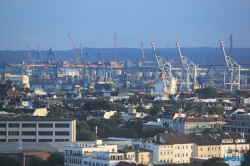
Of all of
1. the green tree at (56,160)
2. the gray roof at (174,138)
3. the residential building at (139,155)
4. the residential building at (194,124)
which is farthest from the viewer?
the residential building at (194,124)

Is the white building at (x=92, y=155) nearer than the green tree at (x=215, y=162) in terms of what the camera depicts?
Yes

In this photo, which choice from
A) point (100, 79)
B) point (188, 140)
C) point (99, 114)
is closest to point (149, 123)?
point (99, 114)

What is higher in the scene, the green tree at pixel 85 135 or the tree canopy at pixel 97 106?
the green tree at pixel 85 135

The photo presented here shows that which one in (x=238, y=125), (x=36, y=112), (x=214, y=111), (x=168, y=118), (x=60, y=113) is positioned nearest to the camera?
(x=238, y=125)

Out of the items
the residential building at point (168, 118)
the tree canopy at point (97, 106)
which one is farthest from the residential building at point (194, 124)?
A: the tree canopy at point (97, 106)

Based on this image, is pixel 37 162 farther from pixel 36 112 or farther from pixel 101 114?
pixel 101 114

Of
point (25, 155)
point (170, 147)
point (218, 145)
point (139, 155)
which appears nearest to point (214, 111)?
point (218, 145)

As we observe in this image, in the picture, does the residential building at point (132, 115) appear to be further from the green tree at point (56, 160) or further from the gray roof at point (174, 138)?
the green tree at point (56, 160)

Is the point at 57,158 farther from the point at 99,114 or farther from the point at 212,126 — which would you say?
the point at 99,114

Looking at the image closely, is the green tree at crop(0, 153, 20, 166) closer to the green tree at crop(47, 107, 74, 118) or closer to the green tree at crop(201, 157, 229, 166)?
the green tree at crop(201, 157, 229, 166)
